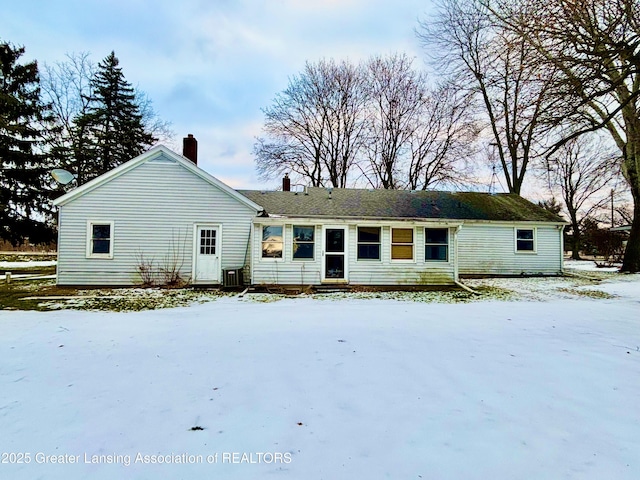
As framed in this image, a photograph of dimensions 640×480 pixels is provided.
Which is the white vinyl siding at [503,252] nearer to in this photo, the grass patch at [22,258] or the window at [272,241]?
the window at [272,241]

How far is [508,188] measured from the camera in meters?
23.2

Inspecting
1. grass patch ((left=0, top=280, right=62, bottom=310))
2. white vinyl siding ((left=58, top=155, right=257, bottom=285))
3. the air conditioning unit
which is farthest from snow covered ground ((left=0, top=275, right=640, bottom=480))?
white vinyl siding ((left=58, top=155, right=257, bottom=285))

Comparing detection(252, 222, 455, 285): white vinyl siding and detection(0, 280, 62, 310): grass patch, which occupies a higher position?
detection(252, 222, 455, 285): white vinyl siding

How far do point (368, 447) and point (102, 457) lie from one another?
2.04 metres

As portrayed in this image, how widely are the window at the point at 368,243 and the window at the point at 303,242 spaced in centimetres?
187

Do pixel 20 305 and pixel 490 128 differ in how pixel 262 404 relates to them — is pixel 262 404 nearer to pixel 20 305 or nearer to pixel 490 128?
pixel 20 305

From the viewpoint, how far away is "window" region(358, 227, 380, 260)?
497 inches

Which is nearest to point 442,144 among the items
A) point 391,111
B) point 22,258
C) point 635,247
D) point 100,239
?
point 391,111

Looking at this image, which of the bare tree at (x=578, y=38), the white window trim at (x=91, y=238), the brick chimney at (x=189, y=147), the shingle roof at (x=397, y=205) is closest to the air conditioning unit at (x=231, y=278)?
the shingle roof at (x=397, y=205)

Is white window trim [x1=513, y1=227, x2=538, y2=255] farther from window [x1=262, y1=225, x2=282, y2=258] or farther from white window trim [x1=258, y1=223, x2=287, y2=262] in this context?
window [x1=262, y1=225, x2=282, y2=258]

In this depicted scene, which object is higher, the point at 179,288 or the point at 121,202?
the point at 121,202

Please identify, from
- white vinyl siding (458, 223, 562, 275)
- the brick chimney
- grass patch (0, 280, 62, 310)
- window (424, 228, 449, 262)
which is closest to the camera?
grass patch (0, 280, 62, 310)

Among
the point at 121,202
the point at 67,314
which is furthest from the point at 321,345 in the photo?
the point at 121,202

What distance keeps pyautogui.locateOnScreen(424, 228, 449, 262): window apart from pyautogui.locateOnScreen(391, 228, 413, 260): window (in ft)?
2.09
